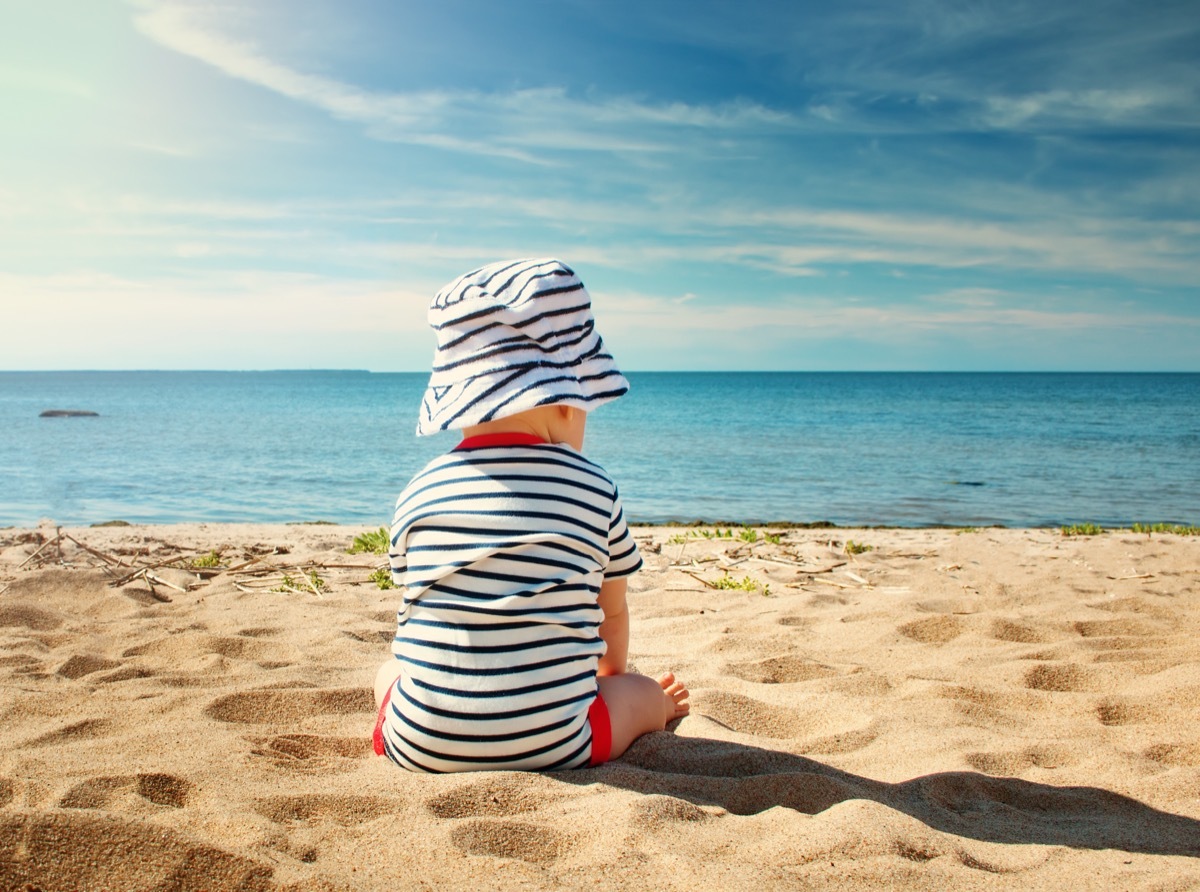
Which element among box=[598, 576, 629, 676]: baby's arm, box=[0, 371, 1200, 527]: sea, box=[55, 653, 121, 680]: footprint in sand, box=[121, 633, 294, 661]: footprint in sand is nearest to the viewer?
box=[598, 576, 629, 676]: baby's arm

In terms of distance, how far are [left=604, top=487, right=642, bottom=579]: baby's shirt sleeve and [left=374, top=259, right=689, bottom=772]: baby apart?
0.03 m

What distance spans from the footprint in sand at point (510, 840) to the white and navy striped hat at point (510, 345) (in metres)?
0.98

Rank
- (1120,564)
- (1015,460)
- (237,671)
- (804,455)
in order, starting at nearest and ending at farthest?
(237,671), (1120,564), (1015,460), (804,455)

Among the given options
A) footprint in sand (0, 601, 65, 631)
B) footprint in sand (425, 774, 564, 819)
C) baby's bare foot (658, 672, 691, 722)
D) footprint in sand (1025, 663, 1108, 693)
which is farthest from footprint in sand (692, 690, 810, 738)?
footprint in sand (0, 601, 65, 631)

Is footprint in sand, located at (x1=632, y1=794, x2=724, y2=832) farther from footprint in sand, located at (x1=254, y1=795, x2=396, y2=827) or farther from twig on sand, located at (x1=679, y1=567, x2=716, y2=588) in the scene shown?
twig on sand, located at (x1=679, y1=567, x2=716, y2=588)

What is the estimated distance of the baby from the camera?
7.39 ft

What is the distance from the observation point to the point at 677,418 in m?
40.6

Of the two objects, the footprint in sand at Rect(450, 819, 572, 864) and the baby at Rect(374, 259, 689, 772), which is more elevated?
the baby at Rect(374, 259, 689, 772)

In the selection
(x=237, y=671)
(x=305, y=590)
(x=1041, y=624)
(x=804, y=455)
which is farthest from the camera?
Answer: (x=804, y=455)

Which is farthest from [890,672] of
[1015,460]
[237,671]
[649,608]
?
[1015,460]

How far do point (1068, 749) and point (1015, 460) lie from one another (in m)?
18.4

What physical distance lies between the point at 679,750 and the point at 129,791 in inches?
61.1

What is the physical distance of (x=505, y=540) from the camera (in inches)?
88.0

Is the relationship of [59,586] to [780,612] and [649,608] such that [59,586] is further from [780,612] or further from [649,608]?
[780,612]
